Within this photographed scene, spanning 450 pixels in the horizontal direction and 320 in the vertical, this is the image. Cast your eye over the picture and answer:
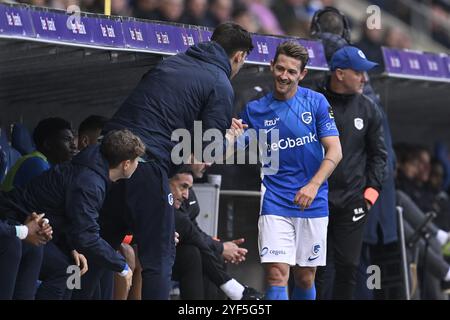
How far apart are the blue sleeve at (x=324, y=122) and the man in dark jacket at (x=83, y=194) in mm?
1446

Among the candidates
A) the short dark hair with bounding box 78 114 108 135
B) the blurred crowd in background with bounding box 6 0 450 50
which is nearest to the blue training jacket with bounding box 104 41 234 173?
the short dark hair with bounding box 78 114 108 135

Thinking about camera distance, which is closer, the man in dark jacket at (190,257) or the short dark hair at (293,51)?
the short dark hair at (293,51)

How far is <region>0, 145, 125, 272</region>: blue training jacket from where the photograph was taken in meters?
8.87

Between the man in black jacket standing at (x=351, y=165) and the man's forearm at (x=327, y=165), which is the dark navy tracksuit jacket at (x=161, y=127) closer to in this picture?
the man's forearm at (x=327, y=165)

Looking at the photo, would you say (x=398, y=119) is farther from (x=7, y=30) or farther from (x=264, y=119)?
(x=7, y=30)

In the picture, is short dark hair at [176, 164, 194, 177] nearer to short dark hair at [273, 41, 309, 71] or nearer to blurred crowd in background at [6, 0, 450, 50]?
short dark hair at [273, 41, 309, 71]

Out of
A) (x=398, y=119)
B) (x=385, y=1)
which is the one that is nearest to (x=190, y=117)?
(x=398, y=119)

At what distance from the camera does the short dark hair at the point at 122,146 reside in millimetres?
8680

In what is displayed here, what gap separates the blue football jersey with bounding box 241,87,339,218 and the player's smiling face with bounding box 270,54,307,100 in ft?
0.36

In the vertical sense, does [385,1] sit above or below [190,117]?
above

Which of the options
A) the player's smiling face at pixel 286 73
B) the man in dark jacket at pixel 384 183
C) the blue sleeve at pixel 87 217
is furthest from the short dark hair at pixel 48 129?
the man in dark jacket at pixel 384 183

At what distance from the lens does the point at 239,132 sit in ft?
30.3

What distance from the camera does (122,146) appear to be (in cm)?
868
